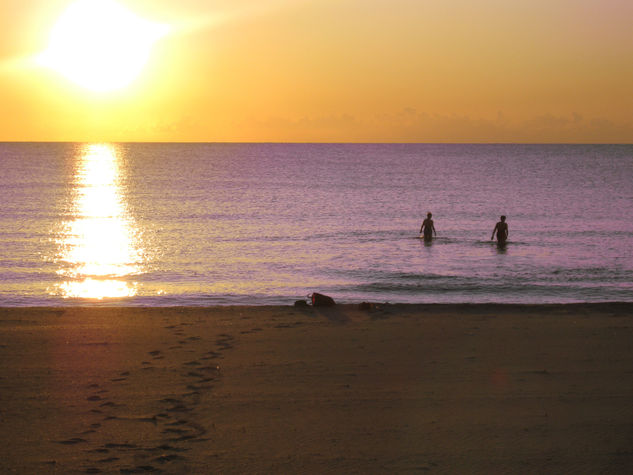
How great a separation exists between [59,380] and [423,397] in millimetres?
5829

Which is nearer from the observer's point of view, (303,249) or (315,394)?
(315,394)

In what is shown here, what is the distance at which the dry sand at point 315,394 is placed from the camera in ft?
28.5

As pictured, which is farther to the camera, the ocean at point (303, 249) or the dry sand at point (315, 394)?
the ocean at point (303, 249)

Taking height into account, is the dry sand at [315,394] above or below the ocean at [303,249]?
below

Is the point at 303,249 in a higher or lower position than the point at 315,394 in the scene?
higher

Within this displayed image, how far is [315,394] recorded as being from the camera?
36.0ft

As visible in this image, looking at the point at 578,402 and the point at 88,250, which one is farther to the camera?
the point at 88,250

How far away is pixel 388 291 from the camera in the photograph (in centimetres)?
2364

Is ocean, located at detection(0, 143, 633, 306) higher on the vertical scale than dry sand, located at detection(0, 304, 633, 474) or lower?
higher

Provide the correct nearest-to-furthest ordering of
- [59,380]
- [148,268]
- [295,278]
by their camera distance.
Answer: [59,380], [295,278], [148,268]

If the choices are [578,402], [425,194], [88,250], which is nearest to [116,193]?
[425,194]

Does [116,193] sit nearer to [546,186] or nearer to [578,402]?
[546,186]

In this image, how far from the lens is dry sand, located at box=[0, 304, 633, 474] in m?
8.67

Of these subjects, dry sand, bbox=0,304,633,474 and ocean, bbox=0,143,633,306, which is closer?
dry sand, bbox=0,304,633,474
